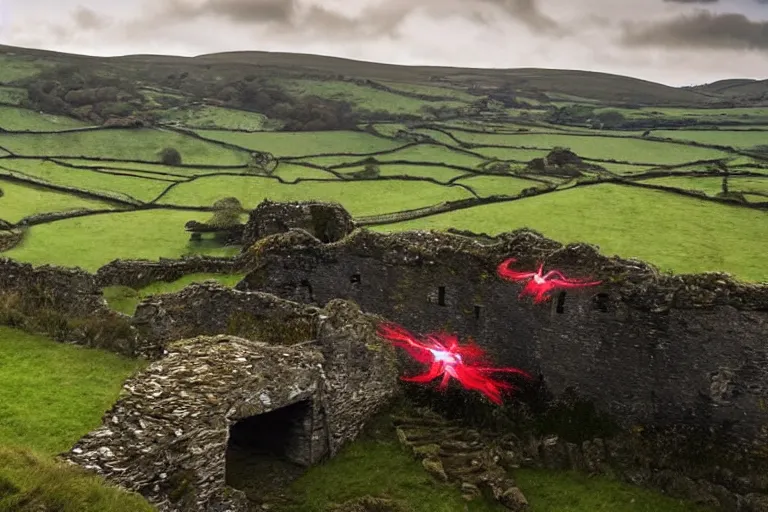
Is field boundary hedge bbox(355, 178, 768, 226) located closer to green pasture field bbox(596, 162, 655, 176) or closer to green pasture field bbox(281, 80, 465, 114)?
green pasture field bbox(596, 162, 655, 176)

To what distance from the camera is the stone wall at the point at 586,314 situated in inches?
565

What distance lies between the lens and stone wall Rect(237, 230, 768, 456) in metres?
14.4

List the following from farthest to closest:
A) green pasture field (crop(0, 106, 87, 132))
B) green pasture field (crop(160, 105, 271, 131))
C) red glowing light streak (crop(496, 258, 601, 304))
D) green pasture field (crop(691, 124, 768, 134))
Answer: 1. green pasture field (crop(160, 105, 271, 131))
2. green pasture field (crop(691, 124, 768, 134))
3. green pasture field (crop(0, 106, 87, 132))
4. red glowing light streak (crop(496, 258, 601, 304))

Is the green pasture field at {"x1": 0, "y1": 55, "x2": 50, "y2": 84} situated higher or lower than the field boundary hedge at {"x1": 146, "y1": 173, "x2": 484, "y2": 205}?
higher

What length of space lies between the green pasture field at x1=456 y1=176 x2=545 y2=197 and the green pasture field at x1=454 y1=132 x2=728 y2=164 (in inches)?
996

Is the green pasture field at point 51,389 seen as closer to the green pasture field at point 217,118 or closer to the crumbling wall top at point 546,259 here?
the crumbling wall top at point 546,259

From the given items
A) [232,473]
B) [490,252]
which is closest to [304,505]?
[232,473]

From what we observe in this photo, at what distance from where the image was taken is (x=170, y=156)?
78625mm

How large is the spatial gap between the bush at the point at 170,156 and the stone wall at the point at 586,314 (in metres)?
61.5

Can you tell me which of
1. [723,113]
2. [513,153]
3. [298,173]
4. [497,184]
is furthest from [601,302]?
[723,113]

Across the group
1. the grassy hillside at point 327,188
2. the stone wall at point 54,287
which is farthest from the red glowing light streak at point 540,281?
the stone wall at point 54,287

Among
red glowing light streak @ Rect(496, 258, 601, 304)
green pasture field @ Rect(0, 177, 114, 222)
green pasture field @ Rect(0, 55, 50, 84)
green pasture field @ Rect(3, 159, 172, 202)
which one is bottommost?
green pasture field @ Rect(0, 177, 114, 222)

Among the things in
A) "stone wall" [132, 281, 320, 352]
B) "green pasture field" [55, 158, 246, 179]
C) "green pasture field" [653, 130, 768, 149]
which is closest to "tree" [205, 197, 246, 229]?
"green pasture field" [55, 158, 246, 179]

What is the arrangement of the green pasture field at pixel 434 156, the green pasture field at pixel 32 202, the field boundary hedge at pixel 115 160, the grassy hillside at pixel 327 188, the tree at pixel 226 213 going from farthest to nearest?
the green pasture field at pixel 434 156 < the field boundary hedge at pixel 115 160 < the green pasture field at pixel 32 202 < the tree at pixel 226 213 < the grassy hillside at pixel 327 188
